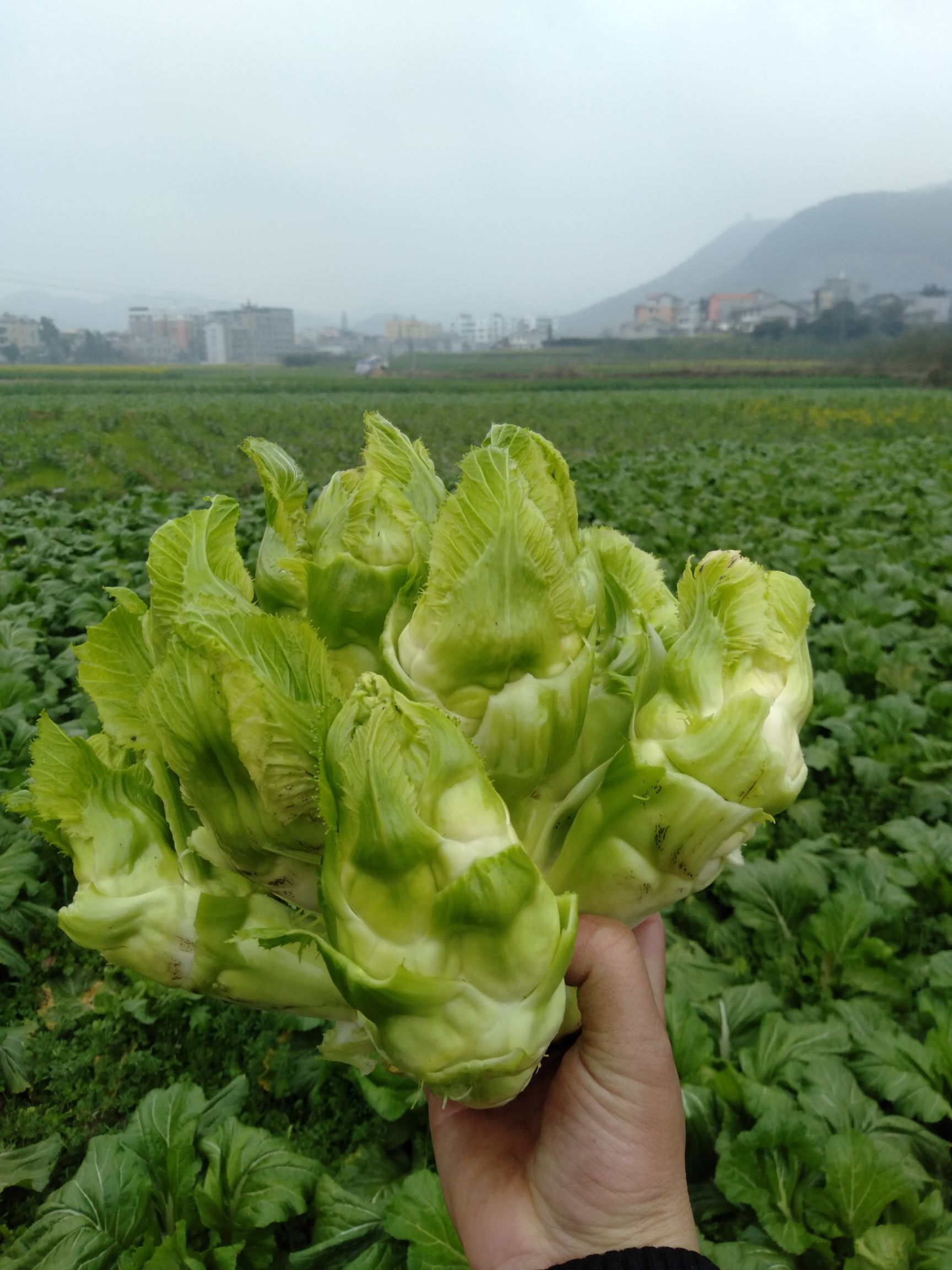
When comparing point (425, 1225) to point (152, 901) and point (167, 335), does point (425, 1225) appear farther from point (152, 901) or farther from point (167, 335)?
point (167, 335)

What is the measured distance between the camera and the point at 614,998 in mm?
1431

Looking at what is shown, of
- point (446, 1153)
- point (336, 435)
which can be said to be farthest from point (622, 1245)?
point (336, 435)

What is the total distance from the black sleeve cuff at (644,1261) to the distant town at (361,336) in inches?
2111

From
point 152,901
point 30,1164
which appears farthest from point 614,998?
point 30,1164

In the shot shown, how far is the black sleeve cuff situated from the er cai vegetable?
480mm

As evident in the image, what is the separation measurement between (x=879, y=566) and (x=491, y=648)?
807 cm

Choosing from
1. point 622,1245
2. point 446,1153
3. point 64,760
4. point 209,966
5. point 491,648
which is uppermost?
point 491,648

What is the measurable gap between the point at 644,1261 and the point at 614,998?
0.41 meters

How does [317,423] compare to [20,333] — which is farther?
[20,333]

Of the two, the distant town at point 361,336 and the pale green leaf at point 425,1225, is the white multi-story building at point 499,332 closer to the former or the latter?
the distant town at point 361,336

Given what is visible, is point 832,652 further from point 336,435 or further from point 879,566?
point 336,435

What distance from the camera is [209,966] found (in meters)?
1.27

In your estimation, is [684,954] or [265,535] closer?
[265,535]

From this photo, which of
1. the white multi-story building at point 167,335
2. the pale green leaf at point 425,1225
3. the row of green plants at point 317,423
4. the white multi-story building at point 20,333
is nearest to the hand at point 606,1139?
the pale green leaf at point 425,1225
